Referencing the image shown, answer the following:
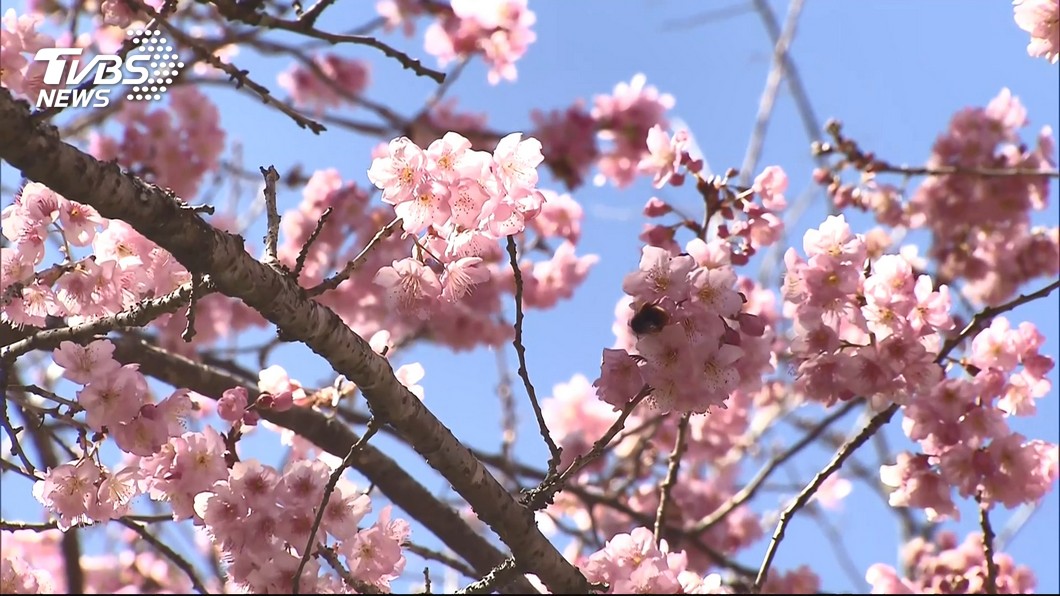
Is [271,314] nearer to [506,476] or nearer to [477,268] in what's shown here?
[477,268]

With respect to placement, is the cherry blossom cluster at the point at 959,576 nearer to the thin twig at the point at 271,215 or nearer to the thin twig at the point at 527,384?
the thin twig at the point at 527,384

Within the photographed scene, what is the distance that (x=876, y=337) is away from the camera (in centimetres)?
224

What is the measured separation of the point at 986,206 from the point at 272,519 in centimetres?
354

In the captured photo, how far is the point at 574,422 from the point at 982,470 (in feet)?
11.1

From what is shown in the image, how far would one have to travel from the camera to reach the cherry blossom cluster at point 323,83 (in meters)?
5.88

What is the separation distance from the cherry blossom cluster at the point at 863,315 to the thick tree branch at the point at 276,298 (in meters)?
0.79

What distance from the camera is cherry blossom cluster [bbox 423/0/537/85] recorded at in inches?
183

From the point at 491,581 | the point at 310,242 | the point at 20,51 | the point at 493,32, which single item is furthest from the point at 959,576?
the point at 20,51

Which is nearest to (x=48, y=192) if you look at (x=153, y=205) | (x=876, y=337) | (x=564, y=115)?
(x=153, y=205)

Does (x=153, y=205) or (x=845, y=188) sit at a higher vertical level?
(x=845, y=188)

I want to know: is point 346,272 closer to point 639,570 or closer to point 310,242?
point 310,242

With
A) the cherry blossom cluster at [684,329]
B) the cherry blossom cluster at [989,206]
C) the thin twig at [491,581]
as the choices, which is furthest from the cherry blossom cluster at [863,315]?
the cherry blossom cluster at [989,206]

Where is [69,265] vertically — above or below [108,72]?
below

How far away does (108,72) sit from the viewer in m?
2.67
